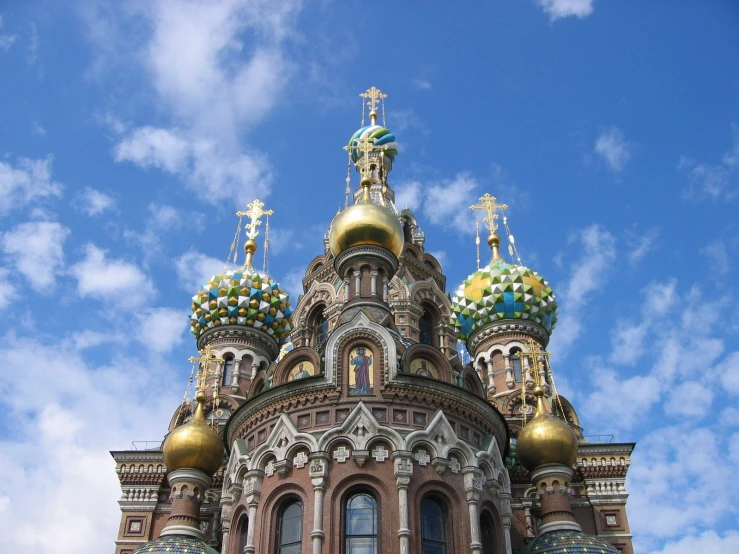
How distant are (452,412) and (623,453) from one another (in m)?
5.58

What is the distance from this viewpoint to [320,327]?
67.3 feet

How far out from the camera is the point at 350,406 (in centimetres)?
1234

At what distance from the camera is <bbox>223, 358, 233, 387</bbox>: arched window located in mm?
19938

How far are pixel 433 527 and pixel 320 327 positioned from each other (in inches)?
365

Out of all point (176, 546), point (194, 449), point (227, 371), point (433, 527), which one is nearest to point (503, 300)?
Answer: point (227, 371)

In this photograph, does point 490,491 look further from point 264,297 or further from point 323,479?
point 264,297

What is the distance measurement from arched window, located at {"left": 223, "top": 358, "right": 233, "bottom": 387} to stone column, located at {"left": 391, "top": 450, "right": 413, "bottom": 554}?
8867 millimetres

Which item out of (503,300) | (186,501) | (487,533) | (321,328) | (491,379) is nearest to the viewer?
(487,533)

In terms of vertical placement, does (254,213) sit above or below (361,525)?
above

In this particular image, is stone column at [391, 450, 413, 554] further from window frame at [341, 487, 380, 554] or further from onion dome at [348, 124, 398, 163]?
onion dome at [348, 124, 398, 163]

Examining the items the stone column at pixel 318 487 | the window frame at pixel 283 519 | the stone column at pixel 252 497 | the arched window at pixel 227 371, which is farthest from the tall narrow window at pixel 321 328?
the stone column at pixel 318 487

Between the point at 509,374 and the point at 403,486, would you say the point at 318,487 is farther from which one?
the point at 509,374

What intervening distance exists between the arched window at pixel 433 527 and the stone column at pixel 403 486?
1.46ft

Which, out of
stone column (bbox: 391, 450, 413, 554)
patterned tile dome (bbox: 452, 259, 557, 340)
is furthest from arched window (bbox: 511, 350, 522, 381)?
stone column (bbox: 391, 450, 413, 554)
